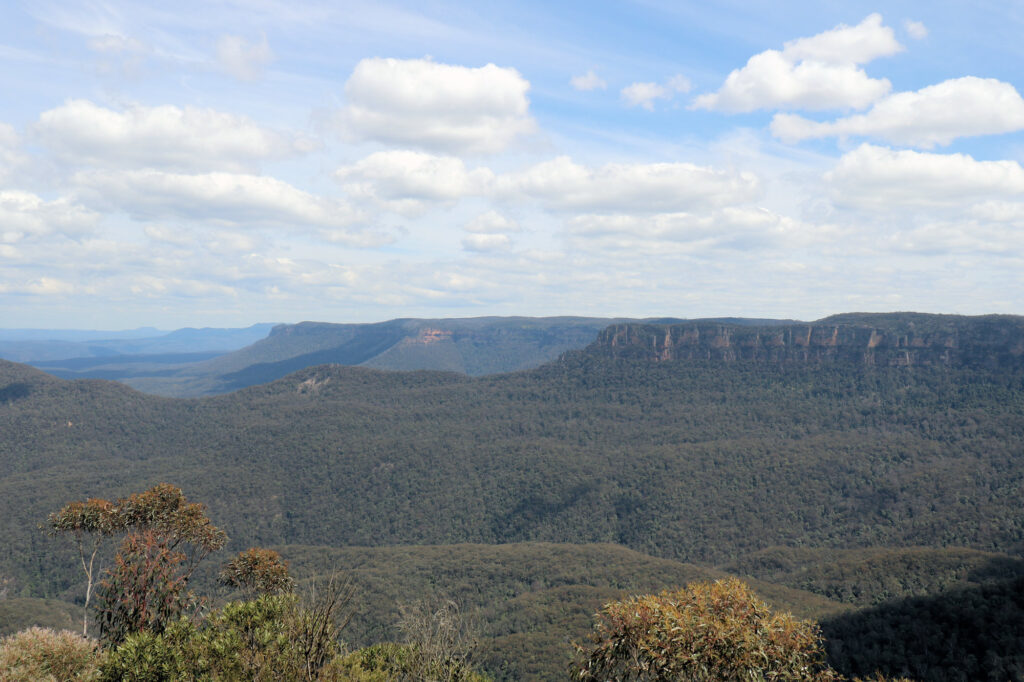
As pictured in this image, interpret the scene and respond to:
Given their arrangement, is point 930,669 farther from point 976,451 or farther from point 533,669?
point 976,451

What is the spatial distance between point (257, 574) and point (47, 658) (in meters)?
10.2

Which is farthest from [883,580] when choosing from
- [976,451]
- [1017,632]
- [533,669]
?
[976,451]

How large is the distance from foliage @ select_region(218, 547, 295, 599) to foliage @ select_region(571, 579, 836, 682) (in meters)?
21.8

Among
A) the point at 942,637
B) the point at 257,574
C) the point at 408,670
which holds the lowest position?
the point at 942,637

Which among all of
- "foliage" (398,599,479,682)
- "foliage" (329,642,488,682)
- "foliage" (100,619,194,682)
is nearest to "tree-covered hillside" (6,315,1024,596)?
"foliage" (329,642,488,682)

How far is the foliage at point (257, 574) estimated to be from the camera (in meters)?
35.7

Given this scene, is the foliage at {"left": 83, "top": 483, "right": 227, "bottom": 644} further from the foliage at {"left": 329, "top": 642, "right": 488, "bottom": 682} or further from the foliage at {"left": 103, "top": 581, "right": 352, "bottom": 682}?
the foliage at {"left": 329, "top": 642, "right": 488, "bottom": 682}

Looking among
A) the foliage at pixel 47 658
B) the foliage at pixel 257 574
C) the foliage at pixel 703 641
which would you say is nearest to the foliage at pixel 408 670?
the foliage at pixel 257 574

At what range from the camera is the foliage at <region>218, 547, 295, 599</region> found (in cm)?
3569

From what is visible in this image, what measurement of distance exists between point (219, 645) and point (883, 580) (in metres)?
97.6

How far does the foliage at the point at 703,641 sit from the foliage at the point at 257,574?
857 inches

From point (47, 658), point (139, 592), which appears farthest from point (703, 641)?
point (47, 658)

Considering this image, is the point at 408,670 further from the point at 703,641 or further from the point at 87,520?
the point at 87,520

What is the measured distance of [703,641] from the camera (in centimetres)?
1912
